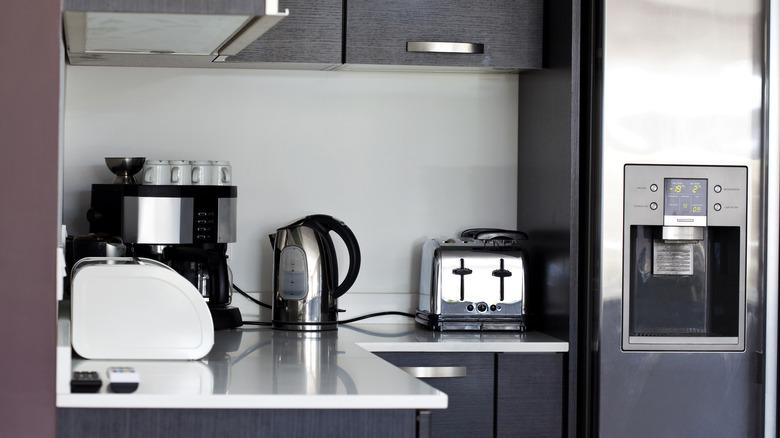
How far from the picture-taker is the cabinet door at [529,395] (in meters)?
2.84

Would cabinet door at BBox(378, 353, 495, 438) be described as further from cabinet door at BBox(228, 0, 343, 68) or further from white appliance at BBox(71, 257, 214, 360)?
cabinet door at BBox(228, 0, 343, 68)

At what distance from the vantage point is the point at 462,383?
2.83m

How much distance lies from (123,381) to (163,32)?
77 cm

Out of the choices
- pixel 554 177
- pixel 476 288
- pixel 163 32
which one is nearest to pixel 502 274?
pixel 476 288

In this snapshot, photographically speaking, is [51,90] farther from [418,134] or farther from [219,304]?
[418,134]

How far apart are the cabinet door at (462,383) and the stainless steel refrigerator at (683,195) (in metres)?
0.28

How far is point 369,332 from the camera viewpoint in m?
3.04

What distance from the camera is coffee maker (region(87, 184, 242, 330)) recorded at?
9.23 ft

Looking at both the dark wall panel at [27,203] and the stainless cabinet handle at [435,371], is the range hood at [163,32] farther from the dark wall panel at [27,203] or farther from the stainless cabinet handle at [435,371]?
the stainless cabinet handle at [435,371]

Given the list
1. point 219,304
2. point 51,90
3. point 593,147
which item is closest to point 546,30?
point 593,147

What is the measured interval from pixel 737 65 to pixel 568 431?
106 cm

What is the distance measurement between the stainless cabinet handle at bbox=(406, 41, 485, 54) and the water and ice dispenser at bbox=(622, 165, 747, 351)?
0.58 meters

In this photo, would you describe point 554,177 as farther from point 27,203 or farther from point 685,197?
point 27,203

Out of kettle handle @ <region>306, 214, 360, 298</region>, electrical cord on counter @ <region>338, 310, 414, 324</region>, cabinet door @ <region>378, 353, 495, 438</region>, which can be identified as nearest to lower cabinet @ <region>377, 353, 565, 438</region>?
cabinet door @ <region>378, 353, 495, 438</region>
